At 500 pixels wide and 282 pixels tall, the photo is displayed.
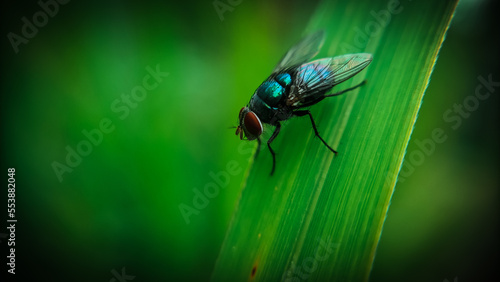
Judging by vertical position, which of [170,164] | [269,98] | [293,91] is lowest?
[170,164]

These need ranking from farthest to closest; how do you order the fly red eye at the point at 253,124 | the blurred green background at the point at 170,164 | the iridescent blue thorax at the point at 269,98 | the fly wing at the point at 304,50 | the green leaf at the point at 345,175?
the blurred green background at the point at 170,164 < the fly wing at the point at 304,50 < the iridescent blue thorax at the point at 269,98 < the fly red eye at the point at 253,124 < the green leaf at the point at 345,175

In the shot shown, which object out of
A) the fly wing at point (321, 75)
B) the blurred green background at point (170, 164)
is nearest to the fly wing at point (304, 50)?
the fly wing at point (321, 75)

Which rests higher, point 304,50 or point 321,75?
point 304,50

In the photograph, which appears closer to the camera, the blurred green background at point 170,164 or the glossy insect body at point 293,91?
the glossy insect body at point 293,91

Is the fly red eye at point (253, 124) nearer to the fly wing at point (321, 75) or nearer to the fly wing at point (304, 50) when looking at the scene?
the fly wing at point (321, 75)

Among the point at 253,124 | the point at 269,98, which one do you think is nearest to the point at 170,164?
the point at 253,124

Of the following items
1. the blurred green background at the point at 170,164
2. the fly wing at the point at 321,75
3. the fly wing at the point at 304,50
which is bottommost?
the blurred green background at the point at 170,164

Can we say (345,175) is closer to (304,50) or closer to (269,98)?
Result: (269,98)

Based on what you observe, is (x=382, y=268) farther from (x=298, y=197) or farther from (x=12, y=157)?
(x=12, y=157)

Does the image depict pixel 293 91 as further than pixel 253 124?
Yes
